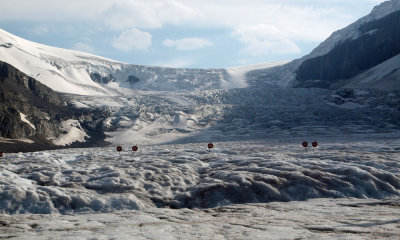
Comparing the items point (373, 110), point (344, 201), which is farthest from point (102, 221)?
point (373, 110)

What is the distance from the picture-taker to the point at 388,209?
10.8 metres

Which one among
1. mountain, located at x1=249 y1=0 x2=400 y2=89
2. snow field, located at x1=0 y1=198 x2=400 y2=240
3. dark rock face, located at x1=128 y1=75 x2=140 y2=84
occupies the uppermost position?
mountain, located at x1=249 y1=0 x2=400 y2=89

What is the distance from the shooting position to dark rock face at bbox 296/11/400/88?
3543 inches

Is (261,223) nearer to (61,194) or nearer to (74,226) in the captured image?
(74,226)

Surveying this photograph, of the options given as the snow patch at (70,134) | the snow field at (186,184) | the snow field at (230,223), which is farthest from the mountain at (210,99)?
the snow field at (230,223)

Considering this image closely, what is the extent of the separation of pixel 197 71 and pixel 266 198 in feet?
279

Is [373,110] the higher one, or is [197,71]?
[197,71]

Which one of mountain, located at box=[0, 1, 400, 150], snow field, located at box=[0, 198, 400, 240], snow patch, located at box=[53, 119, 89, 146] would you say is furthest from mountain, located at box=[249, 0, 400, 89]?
snow field, located at box=[0, 198, 400, 240]

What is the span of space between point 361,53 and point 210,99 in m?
49.2

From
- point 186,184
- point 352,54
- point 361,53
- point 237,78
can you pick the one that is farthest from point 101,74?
point 186,184

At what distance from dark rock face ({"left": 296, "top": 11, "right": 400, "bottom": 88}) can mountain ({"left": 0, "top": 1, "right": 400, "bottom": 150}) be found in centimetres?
23

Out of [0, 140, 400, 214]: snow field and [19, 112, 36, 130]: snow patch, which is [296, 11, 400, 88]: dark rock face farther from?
[0, 140, 400, 214]: snow field

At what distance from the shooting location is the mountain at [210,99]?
44219 millimetres

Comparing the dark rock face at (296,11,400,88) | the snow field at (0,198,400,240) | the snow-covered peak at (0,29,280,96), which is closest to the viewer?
the snow field at (0,198,400,240)
